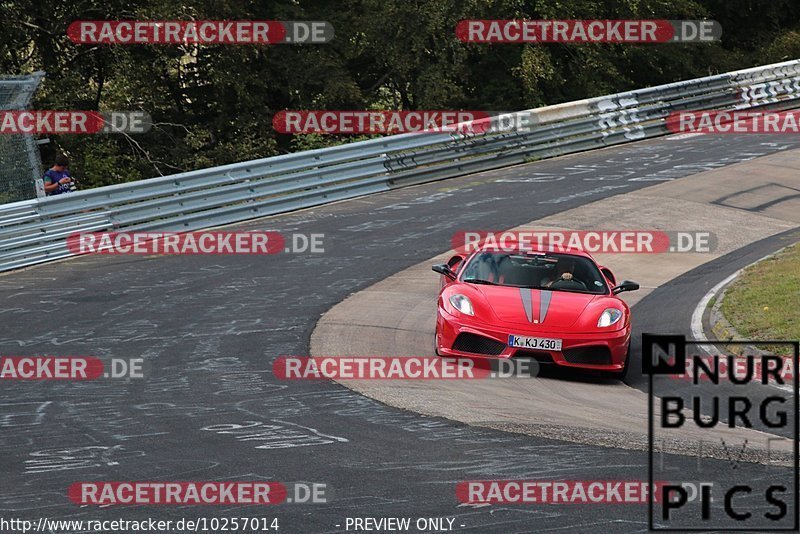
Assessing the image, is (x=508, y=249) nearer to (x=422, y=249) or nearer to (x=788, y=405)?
(x=788, y=405)

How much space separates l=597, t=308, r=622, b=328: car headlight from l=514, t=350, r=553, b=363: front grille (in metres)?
0.66

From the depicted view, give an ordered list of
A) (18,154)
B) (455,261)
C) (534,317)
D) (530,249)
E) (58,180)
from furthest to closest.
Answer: (58,180), (18,154), (455,261), (530,249), (534,317)

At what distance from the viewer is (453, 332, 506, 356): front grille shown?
1114 cm

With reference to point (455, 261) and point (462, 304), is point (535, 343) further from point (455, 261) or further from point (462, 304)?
point (455, 261)

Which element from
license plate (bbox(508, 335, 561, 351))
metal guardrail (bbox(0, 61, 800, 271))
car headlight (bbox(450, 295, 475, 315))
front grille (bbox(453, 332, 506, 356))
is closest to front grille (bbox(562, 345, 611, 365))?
license plate (bbox(508, 335, 561, 351))

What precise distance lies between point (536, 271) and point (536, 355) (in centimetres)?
157

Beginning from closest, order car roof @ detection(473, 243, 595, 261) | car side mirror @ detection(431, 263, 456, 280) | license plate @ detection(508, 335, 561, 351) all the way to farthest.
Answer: license plate @ detection(508, 335, 561, 351) < car side mirror @ detection(431, 263, 456, 280) < car roof @ detection(473, 243, 595, 261)

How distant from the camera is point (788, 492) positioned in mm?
6801

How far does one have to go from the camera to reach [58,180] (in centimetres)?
1872

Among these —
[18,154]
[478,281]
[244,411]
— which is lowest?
[244,411]

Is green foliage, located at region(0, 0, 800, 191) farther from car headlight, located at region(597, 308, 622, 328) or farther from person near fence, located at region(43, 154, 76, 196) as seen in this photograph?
car headlight, located at region(597, 308, 622, 328)

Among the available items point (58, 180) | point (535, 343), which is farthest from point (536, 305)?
point (58, 180)

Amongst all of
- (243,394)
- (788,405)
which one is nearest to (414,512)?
(243,394)

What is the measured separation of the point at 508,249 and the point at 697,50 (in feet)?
77.2
